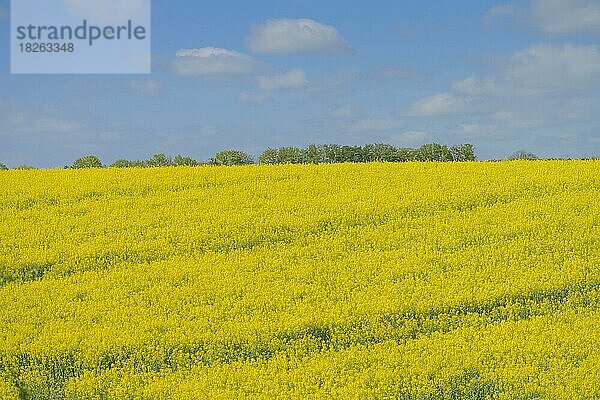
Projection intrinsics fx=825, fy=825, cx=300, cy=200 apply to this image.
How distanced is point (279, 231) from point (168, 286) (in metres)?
4.10

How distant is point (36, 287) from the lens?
18.5 m

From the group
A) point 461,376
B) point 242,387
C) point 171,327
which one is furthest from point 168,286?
point 461,376

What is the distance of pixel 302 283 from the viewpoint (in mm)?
17750

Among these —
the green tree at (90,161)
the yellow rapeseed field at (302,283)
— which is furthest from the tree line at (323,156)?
the yellow rapeseed field at (302,283)

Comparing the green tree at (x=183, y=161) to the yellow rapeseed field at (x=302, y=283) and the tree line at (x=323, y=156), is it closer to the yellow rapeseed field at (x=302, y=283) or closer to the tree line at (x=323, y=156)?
the tree line at (x=323, y=156)

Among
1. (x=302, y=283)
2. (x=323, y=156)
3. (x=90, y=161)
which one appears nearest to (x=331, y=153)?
(x=323, y=156)

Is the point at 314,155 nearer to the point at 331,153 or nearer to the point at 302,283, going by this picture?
the point at 331,153

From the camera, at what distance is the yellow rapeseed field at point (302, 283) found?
13406 mm

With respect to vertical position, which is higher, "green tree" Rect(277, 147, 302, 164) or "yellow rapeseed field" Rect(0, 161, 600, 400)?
"green tree" Rect(277, 147, 302, 164)

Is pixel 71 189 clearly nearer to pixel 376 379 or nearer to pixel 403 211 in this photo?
pixel 403 211

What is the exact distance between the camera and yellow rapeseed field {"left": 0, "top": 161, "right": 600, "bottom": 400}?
13.4 meters

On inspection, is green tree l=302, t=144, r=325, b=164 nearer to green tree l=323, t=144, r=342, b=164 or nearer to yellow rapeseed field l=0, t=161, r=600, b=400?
green tree l=323, t=144, r=342, b=164

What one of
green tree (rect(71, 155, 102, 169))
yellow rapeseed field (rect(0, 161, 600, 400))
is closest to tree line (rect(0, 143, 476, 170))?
green tree (rect(71, 155, 102, 169))

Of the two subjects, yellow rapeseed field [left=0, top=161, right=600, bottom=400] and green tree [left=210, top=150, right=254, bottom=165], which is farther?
green tree [left=210, top=150, right=254, bottom=165]
